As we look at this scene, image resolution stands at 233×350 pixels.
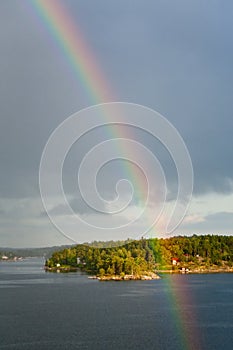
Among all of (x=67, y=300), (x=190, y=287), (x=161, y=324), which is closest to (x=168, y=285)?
(x=190, y=287)

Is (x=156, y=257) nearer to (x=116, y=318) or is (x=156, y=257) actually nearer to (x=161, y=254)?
(x=161, y=254)

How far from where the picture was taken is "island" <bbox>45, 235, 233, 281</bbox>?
88.4 m

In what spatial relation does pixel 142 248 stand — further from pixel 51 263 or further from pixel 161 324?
pixel 161 324

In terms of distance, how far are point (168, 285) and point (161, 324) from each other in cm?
3152

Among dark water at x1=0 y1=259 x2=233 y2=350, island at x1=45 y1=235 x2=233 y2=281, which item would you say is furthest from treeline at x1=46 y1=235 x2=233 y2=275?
dark water at x1=0 y1=259 x2=233 y2=350

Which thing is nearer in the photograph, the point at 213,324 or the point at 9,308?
the point at 213,324

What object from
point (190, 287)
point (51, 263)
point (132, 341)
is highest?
point (51, 263)

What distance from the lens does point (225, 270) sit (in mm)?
102062

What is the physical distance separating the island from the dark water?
2832 cm

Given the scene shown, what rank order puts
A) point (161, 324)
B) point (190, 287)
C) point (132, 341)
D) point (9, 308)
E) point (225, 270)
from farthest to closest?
1. point (225, 270)
2. point (190, 287)
3. point (9, 308)
4. point (161, 324)
5. point (132, 341)

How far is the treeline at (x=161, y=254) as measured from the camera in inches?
3746

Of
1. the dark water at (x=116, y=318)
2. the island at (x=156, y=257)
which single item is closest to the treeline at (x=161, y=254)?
the island at (x=156, y=257)

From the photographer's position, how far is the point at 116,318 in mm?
37750

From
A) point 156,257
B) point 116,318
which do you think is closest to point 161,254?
point 156,257
